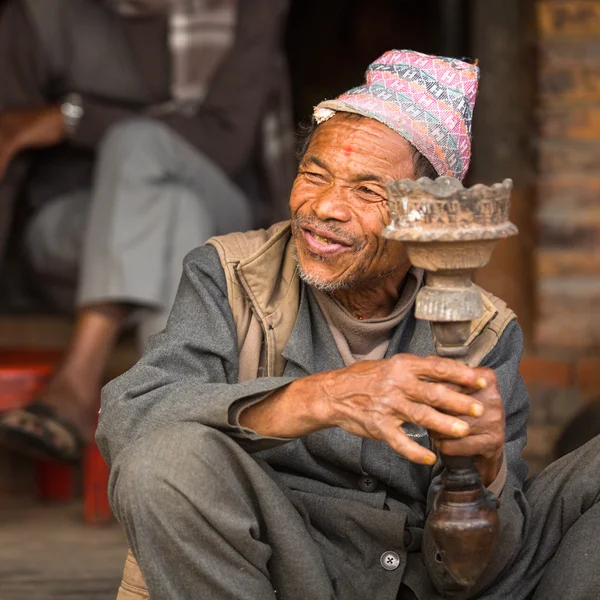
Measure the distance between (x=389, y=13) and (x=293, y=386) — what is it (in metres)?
3.65

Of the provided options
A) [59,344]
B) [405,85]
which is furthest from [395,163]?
[59,344]

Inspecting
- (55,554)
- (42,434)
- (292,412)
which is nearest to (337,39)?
(42,434)

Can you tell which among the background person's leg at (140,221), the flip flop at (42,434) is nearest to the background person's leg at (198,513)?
the flip flop at (42,434)

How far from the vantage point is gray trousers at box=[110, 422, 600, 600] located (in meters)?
2.60

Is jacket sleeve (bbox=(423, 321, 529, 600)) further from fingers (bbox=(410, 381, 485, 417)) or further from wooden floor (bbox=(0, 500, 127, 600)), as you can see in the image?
wooden floor (bbox=(0, 500, 127, 600))

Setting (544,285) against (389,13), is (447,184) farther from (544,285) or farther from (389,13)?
(389,13)

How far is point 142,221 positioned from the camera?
4473mm

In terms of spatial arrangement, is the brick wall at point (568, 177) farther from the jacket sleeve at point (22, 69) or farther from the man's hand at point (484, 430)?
the man's hand at point (484, 430)

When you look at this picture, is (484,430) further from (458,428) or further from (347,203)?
(347,203)

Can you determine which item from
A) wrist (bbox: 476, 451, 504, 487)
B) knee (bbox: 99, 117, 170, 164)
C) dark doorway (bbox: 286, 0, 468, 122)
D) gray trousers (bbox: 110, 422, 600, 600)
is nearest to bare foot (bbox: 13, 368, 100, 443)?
knee (bbox: 99, 117, 170, 164)

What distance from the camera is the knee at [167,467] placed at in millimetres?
2586

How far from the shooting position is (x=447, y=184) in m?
2.46

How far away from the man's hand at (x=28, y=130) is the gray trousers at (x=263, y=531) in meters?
2.20

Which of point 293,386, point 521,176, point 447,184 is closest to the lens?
point 447,184
